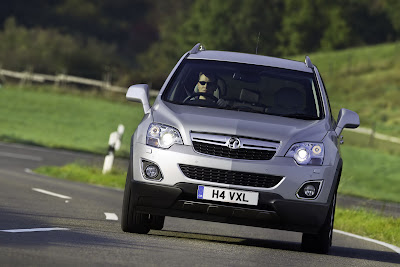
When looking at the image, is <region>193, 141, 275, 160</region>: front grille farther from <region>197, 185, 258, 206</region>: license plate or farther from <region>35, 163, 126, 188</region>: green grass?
<region>35, 163, 126, 188</region>: green grass

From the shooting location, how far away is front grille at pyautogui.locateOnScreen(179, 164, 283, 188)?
1075cm

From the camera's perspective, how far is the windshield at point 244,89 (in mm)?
11688

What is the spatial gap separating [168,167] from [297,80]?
219 cm

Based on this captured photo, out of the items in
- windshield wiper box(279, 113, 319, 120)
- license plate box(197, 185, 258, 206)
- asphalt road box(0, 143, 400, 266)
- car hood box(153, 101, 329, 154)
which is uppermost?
windshield wiper box(279, 113, 319, 120)

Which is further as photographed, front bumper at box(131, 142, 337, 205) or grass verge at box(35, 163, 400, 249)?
grass verge at box(35, 163, 400, 249)

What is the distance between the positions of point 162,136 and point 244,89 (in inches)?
53.0

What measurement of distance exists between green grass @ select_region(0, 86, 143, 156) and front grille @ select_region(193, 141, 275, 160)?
91.2ft

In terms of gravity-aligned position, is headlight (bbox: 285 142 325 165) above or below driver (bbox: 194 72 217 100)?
below

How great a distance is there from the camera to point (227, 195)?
10.8 metres

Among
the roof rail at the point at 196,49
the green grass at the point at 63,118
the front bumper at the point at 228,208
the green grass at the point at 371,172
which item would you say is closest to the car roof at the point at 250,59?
the roof rail at the point at 196,49

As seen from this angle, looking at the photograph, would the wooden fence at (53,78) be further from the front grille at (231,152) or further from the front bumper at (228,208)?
the front grille at (231,152)

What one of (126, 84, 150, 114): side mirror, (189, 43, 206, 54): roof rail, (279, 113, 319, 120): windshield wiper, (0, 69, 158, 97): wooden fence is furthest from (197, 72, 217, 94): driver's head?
(0, 69, 158, 97): wooden fence

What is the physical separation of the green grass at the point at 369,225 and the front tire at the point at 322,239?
2993 mm

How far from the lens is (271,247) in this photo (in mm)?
11820
